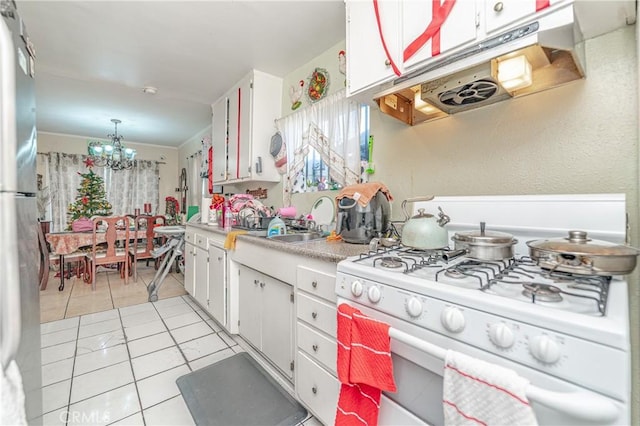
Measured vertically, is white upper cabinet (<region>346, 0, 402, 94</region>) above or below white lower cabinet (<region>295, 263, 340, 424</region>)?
above

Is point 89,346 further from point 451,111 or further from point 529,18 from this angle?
point 529,18

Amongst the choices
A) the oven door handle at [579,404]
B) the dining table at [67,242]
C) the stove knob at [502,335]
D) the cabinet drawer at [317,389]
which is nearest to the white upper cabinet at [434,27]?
the stove knob at [502,335]

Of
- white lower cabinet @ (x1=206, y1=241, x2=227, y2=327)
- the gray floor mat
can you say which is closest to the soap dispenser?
white lower cabinet @ (x1=206, y1=241, x2=227, y2=327)

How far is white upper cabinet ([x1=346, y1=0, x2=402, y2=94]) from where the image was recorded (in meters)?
1.26

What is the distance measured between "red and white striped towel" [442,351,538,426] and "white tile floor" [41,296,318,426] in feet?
3.23

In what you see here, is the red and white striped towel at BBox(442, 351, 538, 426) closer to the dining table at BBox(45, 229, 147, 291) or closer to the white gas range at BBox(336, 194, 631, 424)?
the white gas range at BBox(336, 194, 631, 424)

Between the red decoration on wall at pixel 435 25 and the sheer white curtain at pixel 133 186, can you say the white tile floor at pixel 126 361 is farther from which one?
the sheer white curtain at pixel 133 186

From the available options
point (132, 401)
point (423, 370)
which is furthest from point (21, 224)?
point (423, 370)

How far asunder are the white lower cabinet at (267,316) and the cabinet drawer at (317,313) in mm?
144

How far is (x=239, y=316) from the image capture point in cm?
200

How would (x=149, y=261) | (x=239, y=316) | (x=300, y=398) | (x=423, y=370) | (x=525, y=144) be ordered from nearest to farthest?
(x=423, y=370) → (x=525, y=144) → (x=300, y=398) → (x=239, y=316) → (x=149, y=261)

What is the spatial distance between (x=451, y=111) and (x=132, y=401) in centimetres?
230

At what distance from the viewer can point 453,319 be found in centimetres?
68

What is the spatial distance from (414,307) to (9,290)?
3.42 ft
